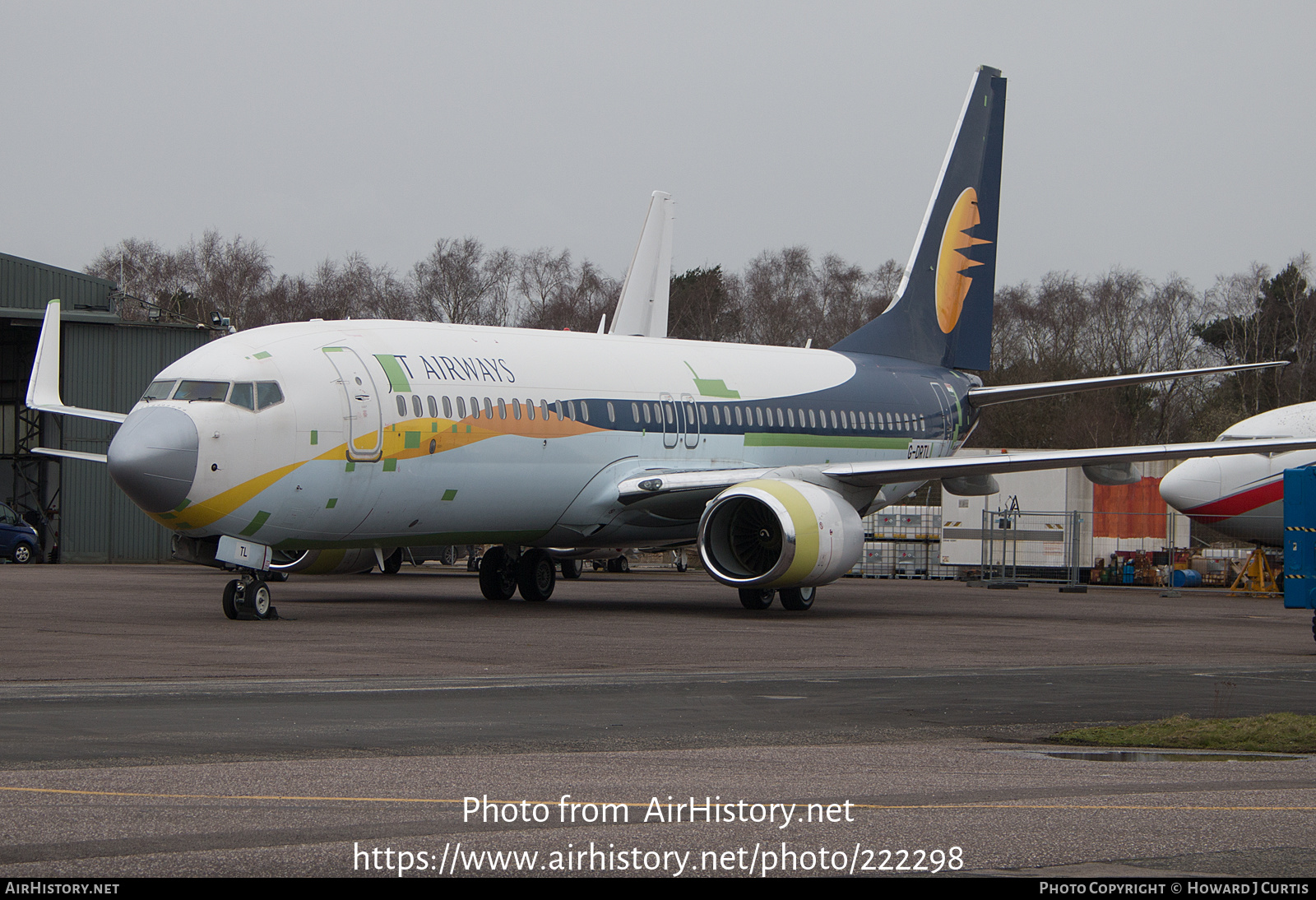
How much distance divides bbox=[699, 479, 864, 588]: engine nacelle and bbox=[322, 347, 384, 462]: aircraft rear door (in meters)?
4.55

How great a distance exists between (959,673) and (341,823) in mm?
8208

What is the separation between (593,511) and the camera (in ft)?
71.3

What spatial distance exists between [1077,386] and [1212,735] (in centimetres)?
1587

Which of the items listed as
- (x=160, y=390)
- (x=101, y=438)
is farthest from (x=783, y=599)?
(x=101, y=438)

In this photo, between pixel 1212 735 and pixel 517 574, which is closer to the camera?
pixel 1212 735

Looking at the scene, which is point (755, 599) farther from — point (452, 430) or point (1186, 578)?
point (1186, 578)

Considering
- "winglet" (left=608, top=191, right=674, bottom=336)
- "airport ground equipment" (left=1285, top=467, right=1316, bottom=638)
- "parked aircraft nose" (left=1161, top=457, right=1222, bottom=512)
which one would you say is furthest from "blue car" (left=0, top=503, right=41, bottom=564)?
"airport ground equipment" (left=1285, top=467, right=1316, bottom=638)

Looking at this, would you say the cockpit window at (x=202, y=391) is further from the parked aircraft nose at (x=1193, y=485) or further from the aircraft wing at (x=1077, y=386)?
the parked aircraft nose at (x=1193, y=485)

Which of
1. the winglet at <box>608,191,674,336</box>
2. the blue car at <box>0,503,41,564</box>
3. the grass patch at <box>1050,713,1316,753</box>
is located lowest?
the blue car at <box>0,503,41,564</box>

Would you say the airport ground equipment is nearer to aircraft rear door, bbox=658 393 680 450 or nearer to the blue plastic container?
aircraft rear door, bbox=658 393 680 450

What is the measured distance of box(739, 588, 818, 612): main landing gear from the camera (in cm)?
2173

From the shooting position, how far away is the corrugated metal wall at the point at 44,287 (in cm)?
4347

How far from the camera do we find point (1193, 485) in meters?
30.6
